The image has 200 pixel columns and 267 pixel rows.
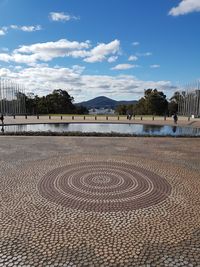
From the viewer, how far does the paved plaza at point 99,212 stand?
14.9 feet

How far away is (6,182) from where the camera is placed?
8.40 metres

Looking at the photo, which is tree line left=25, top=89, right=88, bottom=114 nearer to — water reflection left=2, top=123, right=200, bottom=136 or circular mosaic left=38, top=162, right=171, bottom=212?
water reflection left=2, top=123, right=200, bottom=136

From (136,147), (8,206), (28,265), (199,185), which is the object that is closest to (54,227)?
(28,265)

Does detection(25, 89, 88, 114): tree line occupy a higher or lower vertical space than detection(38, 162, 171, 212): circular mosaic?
higher

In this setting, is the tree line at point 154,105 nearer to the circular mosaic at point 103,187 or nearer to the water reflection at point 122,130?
the water reflection at point 122,130

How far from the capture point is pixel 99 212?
6.25m

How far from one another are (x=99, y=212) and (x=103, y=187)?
1751mm

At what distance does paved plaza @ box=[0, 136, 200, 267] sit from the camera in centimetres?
455

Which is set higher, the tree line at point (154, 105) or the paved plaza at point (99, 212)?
the tree line at point (154, 105)

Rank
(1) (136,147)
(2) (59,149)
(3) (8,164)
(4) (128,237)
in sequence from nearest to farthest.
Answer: (4) (128,237)
(3) (8,164)
(2) (59,149)
(1) (136,147)

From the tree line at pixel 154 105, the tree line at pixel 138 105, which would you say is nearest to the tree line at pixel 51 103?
the tree line at pixel 138 105

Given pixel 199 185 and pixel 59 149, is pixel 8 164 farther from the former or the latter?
pixel 199 185

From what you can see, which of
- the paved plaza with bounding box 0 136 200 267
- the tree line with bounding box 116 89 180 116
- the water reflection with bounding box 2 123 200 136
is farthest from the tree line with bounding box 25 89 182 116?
the paved plaza with bounding box 0 136 200 267

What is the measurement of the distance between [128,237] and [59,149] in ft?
30.5
